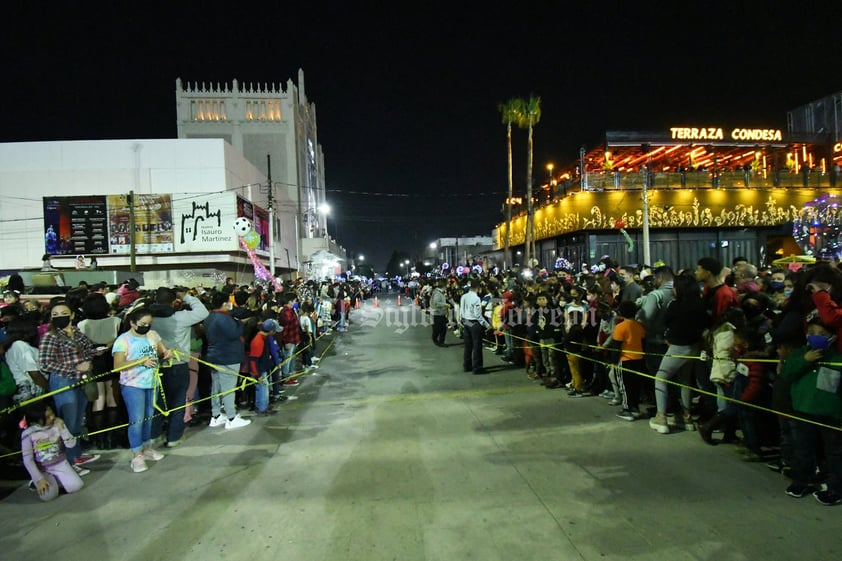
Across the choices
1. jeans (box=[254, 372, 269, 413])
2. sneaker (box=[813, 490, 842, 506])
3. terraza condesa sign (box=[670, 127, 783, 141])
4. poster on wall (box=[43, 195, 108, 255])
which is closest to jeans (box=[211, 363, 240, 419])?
jeans (box=[254, 372, 269, 413])

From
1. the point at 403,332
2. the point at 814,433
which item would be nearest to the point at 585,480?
the point at 814,433

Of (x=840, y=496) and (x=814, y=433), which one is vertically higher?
(x=814, y=433)

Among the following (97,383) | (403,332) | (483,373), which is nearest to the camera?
(97,383)

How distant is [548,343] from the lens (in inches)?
348

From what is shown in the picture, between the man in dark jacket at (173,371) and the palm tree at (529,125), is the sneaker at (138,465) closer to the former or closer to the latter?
the man in dark jacket at (173,371)

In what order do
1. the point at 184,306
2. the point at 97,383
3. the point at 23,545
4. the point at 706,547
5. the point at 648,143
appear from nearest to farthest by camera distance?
the point at 706,547 < the point at 23,545 < the point at 97,383 < the point at 184,306 < the point at 648,143

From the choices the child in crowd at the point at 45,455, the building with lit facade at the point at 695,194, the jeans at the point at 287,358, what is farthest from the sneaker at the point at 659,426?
the building with lit facade at the point at 695,194

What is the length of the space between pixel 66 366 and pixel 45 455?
0.98m

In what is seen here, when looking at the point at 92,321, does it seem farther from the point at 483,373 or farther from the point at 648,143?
the point at 648,143

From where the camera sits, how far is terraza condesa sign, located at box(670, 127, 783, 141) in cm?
3045

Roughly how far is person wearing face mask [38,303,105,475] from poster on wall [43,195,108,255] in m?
31.1

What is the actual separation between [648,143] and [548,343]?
26.3 metres

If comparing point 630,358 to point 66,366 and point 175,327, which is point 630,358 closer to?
point 175,327

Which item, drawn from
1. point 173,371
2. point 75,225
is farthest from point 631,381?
point 75,225
